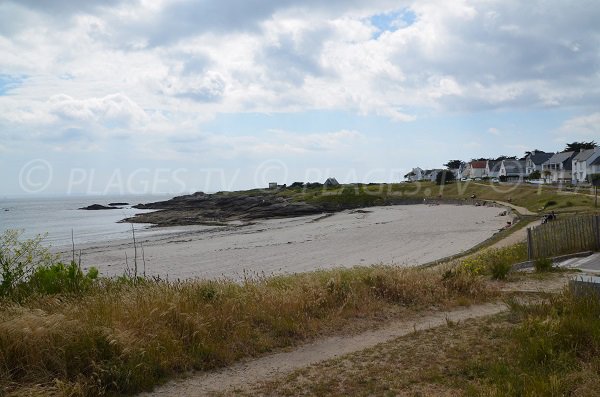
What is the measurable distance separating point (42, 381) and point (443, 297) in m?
7.05

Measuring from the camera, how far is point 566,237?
1591 cm

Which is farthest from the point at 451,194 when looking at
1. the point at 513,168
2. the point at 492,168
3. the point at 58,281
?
the point at 58,281

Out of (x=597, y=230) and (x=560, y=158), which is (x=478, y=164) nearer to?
(x=560, y=158)

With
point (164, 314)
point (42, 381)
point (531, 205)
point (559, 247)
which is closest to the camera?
point (42, 381)

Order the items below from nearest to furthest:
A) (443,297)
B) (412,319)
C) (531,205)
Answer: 1. (412,319)
2. (443,297)
3. (531,205)

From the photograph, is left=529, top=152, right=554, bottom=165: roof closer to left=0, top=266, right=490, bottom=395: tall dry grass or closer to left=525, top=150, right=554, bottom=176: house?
left=525, top=150, right=554, bottom=176: house

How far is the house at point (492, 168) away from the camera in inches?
4806

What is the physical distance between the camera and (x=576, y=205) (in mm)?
39750

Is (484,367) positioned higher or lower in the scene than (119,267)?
higher

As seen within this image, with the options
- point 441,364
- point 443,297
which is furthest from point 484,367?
point 443,297

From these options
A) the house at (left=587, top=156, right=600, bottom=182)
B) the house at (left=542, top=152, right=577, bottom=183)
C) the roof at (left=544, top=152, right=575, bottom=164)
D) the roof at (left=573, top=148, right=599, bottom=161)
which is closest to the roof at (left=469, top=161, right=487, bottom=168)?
the roof at (left=544, top=152, right=575, bottom=164)

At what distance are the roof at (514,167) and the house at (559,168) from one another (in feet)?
38.9

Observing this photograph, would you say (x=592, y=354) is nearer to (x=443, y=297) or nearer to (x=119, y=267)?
(x=443, y=297)

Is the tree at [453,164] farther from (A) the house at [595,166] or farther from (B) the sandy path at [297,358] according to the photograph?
(B) the sandy path at [297,358]
